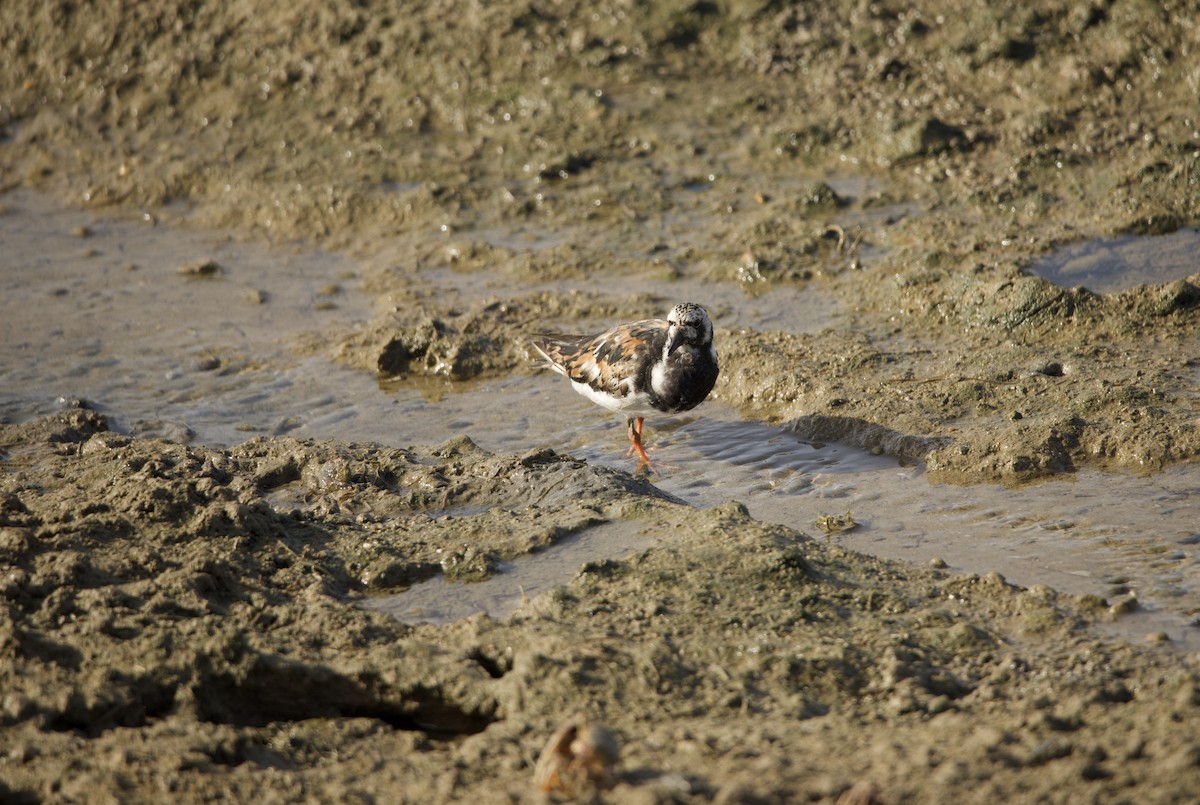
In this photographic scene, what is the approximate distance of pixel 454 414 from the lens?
7039mm

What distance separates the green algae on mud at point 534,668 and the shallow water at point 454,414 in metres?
0.37

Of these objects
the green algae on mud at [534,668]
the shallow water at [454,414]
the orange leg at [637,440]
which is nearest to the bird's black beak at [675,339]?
the orange leg at [637,440]

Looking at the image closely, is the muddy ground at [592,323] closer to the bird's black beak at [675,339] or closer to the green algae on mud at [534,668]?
the green algae on mud at [534,668]

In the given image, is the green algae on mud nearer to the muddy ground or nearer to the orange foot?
the muddy ground

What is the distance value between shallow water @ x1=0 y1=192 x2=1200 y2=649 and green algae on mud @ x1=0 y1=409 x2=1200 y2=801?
370 mm

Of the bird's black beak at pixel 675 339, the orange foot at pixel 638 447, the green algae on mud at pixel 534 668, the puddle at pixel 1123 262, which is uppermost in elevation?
the puddle at pixel 1123 262

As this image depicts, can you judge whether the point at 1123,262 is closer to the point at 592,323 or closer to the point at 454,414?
the point at 592,323

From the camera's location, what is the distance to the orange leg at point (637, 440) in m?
6.43

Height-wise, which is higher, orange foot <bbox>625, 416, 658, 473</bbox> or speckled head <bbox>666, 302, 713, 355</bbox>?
speckled head <bbox>666, 302, 713, 355</bbox>

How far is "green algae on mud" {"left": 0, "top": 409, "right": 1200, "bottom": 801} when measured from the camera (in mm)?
3240

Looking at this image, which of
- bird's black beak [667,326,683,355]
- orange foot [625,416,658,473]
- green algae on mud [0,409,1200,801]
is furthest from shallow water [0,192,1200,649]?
bird's black beak [667,326,683,355]

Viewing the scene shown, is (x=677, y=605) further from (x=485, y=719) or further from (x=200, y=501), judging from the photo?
(x=200, y=501)

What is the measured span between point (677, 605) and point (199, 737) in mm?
1638

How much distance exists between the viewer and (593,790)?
10.1 ft
